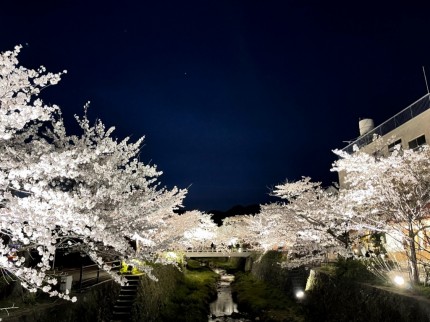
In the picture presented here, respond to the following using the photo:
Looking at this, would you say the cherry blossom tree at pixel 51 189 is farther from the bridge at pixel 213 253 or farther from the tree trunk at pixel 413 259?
the bridge at pixel 213 253

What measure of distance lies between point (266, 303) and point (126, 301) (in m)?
10.0

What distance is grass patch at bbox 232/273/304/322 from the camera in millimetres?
18297

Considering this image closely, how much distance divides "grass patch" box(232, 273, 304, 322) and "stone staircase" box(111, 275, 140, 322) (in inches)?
295

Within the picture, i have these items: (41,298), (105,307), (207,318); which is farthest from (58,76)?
(207,318)

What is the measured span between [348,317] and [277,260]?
1370 centimetres

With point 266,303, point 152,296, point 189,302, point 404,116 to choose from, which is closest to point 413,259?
point 152,296

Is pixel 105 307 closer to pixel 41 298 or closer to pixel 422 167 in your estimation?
pixel 41 298

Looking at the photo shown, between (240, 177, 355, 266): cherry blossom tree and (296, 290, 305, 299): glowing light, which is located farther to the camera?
(296, 290, 305, 299): glowing light

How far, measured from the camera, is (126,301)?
48.8ft

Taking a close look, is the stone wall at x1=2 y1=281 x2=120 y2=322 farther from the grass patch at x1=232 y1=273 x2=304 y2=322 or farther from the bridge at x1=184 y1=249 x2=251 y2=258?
the bridge at x1=184 y1=249 x2=251 y2=258

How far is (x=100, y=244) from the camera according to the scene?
12.0 m

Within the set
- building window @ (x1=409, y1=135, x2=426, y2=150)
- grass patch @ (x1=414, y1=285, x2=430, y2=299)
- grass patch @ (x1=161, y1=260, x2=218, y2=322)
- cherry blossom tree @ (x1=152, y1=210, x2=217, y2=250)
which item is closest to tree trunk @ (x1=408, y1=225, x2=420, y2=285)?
grass patch @ (x1=414, y1=285, x2=430, y2=299)

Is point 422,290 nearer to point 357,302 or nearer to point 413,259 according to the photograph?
point 413,259

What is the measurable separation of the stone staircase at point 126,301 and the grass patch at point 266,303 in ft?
24.6
